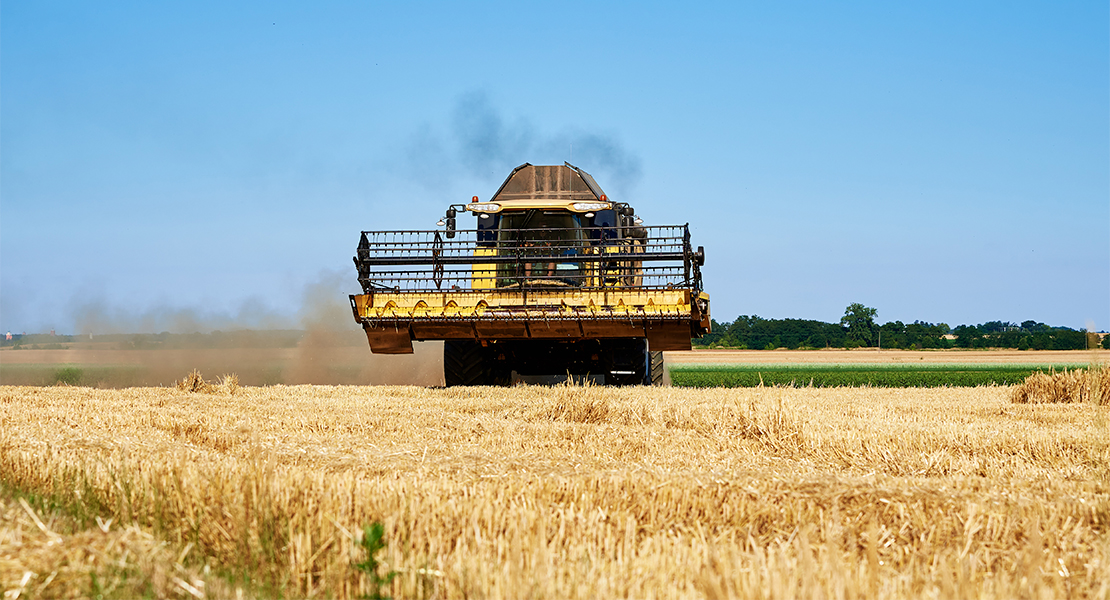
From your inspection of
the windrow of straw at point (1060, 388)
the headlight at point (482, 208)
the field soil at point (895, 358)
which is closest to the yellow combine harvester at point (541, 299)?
the headlight at point (482, 208)

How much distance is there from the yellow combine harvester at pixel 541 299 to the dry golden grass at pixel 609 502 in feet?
16.8

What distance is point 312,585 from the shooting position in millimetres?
3041

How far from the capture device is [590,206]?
13.9m

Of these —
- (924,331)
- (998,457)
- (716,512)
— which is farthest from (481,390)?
(924,331)

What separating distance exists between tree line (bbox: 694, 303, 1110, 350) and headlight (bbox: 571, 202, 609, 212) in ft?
186

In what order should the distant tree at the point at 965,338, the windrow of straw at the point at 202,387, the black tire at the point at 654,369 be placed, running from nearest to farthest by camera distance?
the windrow of straw at the point at 202,387, the black tire at the point at 654,369, the distant tree at the point at 965,338

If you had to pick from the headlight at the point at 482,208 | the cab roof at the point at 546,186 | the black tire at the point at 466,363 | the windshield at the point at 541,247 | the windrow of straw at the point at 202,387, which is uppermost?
the cab roof at the point at 546,186

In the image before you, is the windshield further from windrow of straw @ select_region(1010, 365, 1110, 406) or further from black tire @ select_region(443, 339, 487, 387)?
windrow of straw @ select_region(1010, 365, 1110, 406)

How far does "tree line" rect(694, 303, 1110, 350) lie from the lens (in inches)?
2793

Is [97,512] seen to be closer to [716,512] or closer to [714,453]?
[716,512]

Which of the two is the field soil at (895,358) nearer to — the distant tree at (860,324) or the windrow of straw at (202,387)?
the distant tree at (860,324)

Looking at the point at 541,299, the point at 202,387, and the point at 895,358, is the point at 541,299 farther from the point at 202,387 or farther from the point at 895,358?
the point at 895,358

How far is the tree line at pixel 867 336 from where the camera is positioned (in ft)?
233

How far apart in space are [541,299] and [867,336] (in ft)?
236
